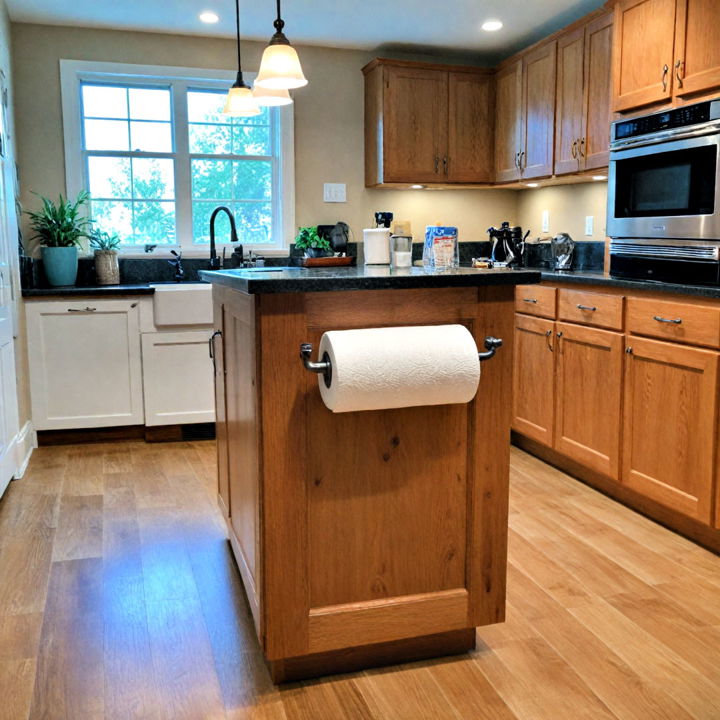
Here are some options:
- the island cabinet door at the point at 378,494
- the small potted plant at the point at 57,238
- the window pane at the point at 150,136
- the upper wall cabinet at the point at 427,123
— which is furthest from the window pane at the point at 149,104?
the island cabinet door at the point at 378,494

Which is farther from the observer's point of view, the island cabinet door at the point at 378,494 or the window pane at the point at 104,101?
the window pane at the point at 104,101

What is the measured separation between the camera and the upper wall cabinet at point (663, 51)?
2717mm

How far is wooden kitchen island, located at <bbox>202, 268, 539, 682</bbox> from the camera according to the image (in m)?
1.72

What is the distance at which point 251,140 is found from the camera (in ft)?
15.2

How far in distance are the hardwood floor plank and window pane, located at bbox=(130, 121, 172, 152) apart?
2.75 metres

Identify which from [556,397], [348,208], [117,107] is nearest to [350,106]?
[348,208]

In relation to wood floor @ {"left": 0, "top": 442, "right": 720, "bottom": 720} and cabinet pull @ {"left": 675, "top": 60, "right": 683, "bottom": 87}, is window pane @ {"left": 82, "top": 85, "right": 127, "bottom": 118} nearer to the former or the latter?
wood floor @ {"left": 0, "top": 442, "right": 720, "bottom": 720}

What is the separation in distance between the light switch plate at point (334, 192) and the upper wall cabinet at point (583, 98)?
1.39m

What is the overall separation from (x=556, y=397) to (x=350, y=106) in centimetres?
236

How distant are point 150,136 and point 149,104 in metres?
0.19

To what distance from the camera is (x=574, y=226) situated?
14.2 ft

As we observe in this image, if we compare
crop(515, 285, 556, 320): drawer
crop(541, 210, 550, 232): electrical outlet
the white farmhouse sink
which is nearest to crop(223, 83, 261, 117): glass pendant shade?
the white farmhouse sink

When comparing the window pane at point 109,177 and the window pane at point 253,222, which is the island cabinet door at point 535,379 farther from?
the window pane at point 109,177

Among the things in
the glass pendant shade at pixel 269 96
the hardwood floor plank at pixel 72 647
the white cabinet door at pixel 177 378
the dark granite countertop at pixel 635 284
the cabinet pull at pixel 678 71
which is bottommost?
the hardwood floor plank at pixel 72 647
